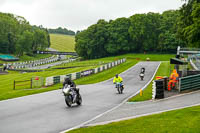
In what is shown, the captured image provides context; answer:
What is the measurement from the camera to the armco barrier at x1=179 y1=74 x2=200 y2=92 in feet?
62.3

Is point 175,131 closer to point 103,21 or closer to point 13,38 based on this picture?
point 103,21

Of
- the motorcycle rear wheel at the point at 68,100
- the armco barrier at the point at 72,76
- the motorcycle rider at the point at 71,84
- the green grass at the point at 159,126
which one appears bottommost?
the armco barrier at the point at 72,76

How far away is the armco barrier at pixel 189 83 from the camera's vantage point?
62.3 feet

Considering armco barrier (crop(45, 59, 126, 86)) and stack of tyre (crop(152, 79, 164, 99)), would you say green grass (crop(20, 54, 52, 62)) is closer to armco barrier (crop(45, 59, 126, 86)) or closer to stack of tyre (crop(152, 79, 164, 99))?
armco barrier (crop(45, 59, 126, 86))

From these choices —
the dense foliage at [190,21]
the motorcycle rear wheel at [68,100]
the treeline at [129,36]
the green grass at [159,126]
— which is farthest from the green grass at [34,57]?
the green grass at [159,126]

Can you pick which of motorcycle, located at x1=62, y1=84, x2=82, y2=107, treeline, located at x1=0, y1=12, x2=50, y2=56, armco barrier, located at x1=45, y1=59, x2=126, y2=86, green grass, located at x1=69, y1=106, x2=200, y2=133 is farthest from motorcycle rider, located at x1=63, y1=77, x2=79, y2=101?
treeline, located at x1=0, y1=12, x2=50, y2=56

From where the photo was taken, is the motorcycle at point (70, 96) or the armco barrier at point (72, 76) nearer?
the motorcycle at point (70, 96)

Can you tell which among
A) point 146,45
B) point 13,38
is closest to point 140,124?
point 146,45

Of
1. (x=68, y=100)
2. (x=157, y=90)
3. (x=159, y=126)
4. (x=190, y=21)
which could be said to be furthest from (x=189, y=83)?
(x=190, y=21)

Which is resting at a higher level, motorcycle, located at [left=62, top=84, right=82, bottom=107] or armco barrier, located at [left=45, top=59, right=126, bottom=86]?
motorcycle, located at [left=62, top=84, right=82, bottom=107]

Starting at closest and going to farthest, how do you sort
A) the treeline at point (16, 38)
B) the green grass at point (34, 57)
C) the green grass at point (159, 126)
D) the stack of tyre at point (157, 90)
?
the green grass at point (159, 126) → the stack of tyre at point (157, 90) → the green grass at point (34, 57) → the treeline at point (16, 38)

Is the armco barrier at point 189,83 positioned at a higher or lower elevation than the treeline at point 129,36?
lower

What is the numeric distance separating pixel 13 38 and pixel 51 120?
118499mm

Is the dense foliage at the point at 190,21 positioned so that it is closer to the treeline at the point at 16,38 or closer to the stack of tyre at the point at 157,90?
the stack of tyre at the point at 157,90
